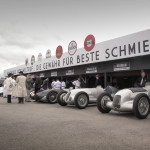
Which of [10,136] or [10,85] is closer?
[10,136]

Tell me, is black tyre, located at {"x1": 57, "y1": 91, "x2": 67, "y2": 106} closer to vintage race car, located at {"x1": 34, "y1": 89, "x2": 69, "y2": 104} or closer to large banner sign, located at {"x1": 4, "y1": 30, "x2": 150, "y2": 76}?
vintage race car, located at {"x1": 34, "y1": 89, "x2": 69, "y2": 104}

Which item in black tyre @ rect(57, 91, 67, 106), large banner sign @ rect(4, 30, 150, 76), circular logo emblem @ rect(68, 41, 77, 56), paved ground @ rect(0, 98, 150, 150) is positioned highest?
circular logo emblem @ rect(68, 41, 77, 56)

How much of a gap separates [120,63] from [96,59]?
203 cm

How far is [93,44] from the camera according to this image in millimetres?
14891

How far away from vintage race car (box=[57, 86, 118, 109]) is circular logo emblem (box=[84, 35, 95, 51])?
6.36m

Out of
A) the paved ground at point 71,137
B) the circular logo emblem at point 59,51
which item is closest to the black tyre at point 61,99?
the paved ground at point 71,137

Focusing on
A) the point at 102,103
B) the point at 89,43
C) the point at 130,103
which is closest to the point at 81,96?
the point at 102,103

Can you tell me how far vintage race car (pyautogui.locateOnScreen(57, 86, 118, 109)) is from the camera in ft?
27.0

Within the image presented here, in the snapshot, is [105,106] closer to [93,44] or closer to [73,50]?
[93,44]

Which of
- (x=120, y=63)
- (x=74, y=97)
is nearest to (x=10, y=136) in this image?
(x=74, y=97)

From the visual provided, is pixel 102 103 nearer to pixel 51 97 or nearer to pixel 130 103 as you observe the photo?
pixel 130 103

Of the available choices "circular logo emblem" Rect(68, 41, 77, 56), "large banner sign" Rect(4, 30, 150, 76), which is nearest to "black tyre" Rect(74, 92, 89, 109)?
"large banner sign" Rect(4, 30, 150, 76)

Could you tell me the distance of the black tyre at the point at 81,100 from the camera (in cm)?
812

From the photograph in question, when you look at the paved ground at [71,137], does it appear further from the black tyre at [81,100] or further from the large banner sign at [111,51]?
the large banner sign at [111,51]
